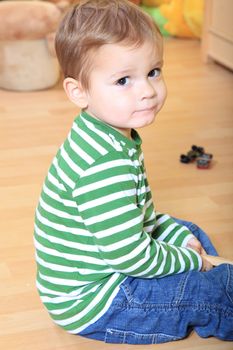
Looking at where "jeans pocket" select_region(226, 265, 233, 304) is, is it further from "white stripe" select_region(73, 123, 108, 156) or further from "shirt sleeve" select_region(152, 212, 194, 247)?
"white stripe" select_region(73, 123, 108, 156)

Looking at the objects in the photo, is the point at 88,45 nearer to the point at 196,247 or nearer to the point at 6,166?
the point at 196,247

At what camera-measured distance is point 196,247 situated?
49.4 inches

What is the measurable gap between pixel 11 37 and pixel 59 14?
20 centimetres

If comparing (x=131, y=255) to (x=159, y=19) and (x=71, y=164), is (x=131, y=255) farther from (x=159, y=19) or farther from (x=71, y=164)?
(x=159, y=19)

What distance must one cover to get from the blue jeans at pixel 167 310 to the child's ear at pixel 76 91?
289 millimetres

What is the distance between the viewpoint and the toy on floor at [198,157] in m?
1.84

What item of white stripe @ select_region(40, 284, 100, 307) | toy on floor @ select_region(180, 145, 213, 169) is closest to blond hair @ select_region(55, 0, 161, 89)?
white stripe @ select_region(40, 284, 100, 307)

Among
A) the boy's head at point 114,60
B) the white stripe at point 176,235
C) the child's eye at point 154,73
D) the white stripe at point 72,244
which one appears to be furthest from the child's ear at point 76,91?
the white stripe at point 176,235

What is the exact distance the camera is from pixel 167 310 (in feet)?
3.68

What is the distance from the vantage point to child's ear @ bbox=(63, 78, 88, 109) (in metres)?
1.08

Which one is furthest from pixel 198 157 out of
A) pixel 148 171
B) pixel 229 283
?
pixel 229 283

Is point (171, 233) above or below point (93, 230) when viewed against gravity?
below

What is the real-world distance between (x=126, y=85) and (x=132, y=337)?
0.40 meters

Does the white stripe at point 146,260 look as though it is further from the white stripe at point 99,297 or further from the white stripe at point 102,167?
the white stripe at point 102,167
